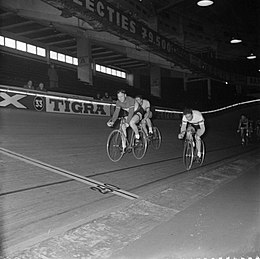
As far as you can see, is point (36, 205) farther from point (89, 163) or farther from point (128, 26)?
point (128, 26)

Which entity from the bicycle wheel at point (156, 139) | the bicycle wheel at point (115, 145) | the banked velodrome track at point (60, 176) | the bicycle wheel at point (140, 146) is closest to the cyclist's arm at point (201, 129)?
the banked velodrome track at point (60, 176)

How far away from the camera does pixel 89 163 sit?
548cm

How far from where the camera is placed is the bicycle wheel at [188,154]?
6.20 m

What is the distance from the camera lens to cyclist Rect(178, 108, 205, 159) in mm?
5893

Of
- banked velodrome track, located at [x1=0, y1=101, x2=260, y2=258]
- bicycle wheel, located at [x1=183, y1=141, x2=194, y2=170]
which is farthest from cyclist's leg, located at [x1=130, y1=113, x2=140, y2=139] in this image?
bicycle wheel, located at [x1=183, y1=141, x2=194, y2=170]

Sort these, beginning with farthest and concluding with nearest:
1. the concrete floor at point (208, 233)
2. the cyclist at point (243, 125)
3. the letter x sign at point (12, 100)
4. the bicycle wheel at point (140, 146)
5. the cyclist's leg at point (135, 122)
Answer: the cyclist at point (243, 125) < the letter x sign at point (12, 100) < the bicycle wheel at point (140, 146) < the cyclist's leg at point (135, 122) < the concrete floor at point (208, 233)

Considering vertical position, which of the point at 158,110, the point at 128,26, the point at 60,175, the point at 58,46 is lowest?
the point at 60,175

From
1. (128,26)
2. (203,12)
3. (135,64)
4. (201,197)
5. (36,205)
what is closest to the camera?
(36,205)

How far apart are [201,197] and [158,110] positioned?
37.9ft

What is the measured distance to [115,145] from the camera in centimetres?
596

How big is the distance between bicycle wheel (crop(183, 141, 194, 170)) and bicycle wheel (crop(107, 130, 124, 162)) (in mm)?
1278

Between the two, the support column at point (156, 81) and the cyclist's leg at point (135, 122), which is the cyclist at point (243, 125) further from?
the support column at point (156, 81)

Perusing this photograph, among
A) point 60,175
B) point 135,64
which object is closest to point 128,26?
point 60,175

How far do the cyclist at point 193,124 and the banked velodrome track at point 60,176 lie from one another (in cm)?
68
